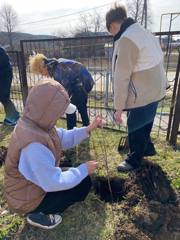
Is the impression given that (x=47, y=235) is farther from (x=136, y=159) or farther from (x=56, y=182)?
(x=136, y=159)

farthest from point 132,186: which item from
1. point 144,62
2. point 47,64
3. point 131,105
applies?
point 47,64

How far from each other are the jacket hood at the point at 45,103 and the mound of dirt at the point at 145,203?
111 centimetres

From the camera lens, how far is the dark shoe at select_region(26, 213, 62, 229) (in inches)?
90.7

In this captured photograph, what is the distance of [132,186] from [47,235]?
91cm

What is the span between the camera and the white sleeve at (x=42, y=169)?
1801 mm

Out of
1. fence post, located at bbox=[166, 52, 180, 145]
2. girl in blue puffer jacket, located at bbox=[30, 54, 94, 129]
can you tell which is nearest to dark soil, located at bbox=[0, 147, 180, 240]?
fence post, located at bbox=[166, 52, 180, 145]

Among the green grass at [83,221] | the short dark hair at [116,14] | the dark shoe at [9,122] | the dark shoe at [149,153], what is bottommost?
the dark shoe at [9,122]

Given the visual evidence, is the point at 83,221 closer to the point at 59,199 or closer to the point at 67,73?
the point at 59,199

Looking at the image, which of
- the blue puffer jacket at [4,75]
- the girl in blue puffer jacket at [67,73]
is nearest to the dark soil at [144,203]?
the girl in blue puffer jacket at [67,73]

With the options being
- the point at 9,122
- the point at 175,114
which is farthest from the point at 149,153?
the point at 9,122

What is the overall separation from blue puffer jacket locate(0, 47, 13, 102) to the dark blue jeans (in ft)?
8.52

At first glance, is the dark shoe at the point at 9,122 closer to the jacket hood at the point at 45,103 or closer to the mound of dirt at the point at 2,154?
the mound of dirt at the point at 2,154

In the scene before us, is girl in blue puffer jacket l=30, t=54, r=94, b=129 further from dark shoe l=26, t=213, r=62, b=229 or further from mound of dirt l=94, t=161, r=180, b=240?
dark shoe l=26, t=213, r=62, b=229

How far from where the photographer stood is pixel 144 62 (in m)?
2.47
